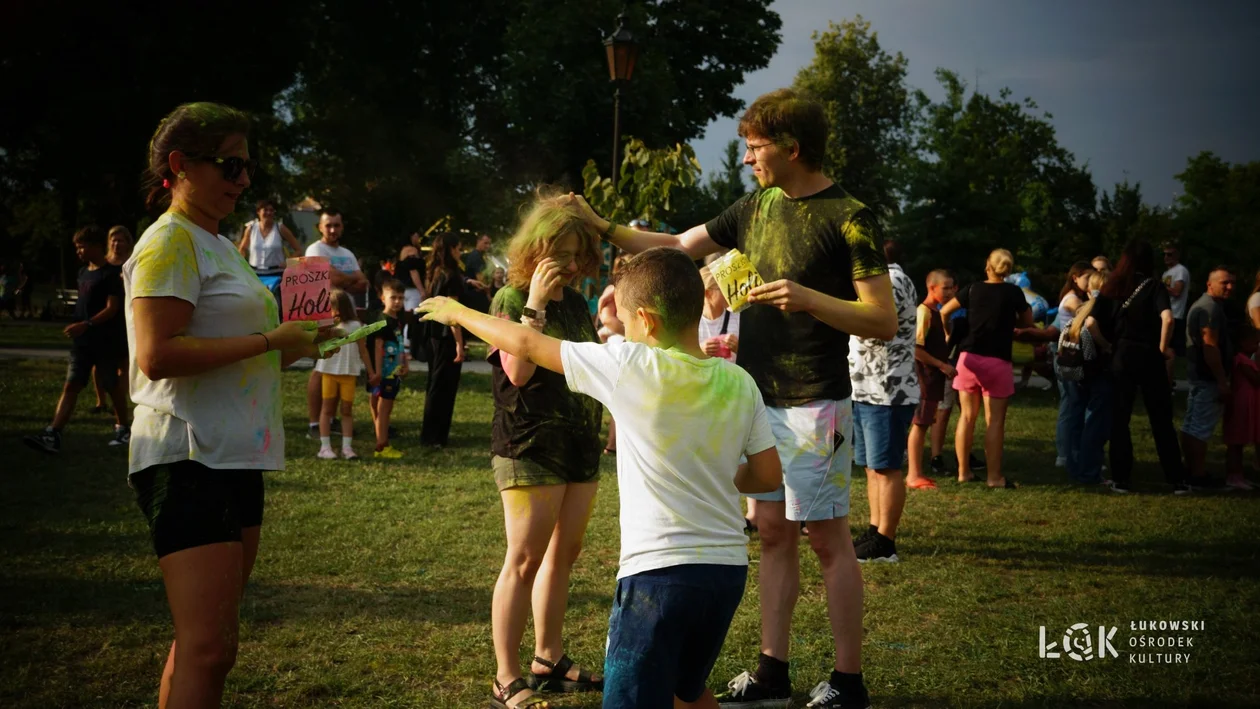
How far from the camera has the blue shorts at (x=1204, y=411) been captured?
9.47m

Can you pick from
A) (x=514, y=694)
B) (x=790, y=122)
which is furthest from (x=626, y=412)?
(x=514, y=694)

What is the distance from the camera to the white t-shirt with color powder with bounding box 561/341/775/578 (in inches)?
104

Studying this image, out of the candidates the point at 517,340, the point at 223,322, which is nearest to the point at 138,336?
the point at 223,322

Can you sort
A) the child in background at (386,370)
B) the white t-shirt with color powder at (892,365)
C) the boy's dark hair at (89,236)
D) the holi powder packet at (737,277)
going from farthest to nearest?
the child in background at (386,370), the boy's dark hair at (89,236), the white t-shirt with color powder at (892,365), the holi powder packet at (737,277)

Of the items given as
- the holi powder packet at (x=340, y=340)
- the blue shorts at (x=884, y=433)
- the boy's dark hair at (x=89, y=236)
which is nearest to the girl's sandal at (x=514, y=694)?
the holi powder packet at (x=340, y=340)

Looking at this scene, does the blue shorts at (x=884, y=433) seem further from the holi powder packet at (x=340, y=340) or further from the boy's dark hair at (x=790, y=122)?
the holi powder packet at (x=340, y=340)

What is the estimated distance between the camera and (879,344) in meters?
6.81

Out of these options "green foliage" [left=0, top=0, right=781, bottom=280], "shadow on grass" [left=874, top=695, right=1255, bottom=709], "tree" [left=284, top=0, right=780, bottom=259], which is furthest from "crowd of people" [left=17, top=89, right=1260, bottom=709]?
"tree" [left=284, top=0, right=780, bottom=259]

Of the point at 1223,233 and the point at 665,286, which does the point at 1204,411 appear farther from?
the point at 1223,233

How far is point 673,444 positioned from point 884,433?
Result: 409 centimetres

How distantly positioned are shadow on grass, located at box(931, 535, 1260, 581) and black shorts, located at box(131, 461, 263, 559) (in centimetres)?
528

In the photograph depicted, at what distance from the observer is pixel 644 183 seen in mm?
11703

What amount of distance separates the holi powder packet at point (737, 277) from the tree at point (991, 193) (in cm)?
2445

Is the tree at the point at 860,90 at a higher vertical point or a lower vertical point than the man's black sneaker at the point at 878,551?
higher
